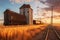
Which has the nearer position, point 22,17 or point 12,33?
point 12,33

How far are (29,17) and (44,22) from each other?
0.93m

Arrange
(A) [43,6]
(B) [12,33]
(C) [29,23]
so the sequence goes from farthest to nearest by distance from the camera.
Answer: (A) [43,6] → (C) [29,23] → (B) [12,33]

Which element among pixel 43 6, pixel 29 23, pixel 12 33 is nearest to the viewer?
pixel 12 33

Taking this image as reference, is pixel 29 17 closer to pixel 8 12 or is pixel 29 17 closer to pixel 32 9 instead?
pixel 32 9

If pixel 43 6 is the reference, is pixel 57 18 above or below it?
below

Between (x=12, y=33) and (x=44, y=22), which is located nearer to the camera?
(x=12, y=33)

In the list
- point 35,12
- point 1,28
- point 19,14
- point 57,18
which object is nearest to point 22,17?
point 19,14

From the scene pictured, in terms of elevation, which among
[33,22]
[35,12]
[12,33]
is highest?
[35,12]

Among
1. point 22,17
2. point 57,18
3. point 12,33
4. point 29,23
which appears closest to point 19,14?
point 22,17

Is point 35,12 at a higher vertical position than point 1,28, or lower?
higher

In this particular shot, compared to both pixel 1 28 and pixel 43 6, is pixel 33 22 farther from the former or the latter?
pixel 1 28

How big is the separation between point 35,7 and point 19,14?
787mm

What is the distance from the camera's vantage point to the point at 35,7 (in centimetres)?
670

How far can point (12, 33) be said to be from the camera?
5.82 meters
